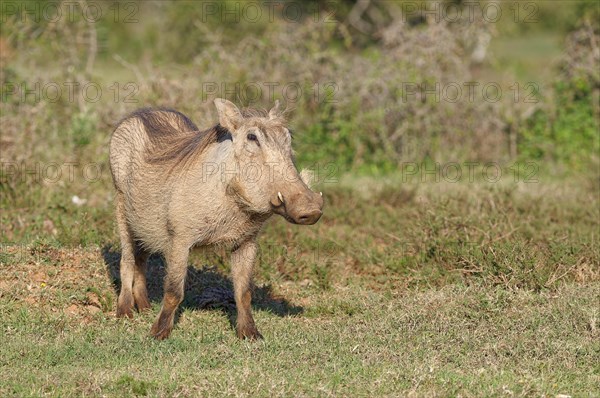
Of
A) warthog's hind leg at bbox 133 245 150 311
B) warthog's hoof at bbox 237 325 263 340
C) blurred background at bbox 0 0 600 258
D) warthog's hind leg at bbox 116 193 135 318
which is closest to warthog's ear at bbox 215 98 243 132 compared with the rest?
warthog's hoof at bbox 237 325 263 340

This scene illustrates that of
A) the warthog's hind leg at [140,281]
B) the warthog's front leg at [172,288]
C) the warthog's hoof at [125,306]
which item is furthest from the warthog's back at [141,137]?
the warthog's front leg at [172,288]

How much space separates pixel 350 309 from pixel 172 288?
1376 millimetres

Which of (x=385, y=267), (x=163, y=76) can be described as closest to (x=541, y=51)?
(x=163, y=76)

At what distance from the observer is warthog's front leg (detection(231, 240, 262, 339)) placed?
18.9 ft

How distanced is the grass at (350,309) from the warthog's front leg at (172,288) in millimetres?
83

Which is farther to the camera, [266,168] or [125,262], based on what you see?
[125,262]

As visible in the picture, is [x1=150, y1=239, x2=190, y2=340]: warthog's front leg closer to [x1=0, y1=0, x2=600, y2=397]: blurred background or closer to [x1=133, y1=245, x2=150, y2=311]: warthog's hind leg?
[x1=0, y1=0, x2=600, y2=397]: blurred background

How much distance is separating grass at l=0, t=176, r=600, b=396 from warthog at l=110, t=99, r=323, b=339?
0.35 meters

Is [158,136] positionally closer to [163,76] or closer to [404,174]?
[163,76]

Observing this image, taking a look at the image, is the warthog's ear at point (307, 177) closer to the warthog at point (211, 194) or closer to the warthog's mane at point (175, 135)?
the warthog at point (211, 194)

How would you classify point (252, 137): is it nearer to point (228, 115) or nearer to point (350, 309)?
point (228, 115)

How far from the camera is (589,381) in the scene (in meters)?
4.79

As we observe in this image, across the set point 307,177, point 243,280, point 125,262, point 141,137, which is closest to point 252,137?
point 307,177

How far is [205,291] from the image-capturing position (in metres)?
6.65
